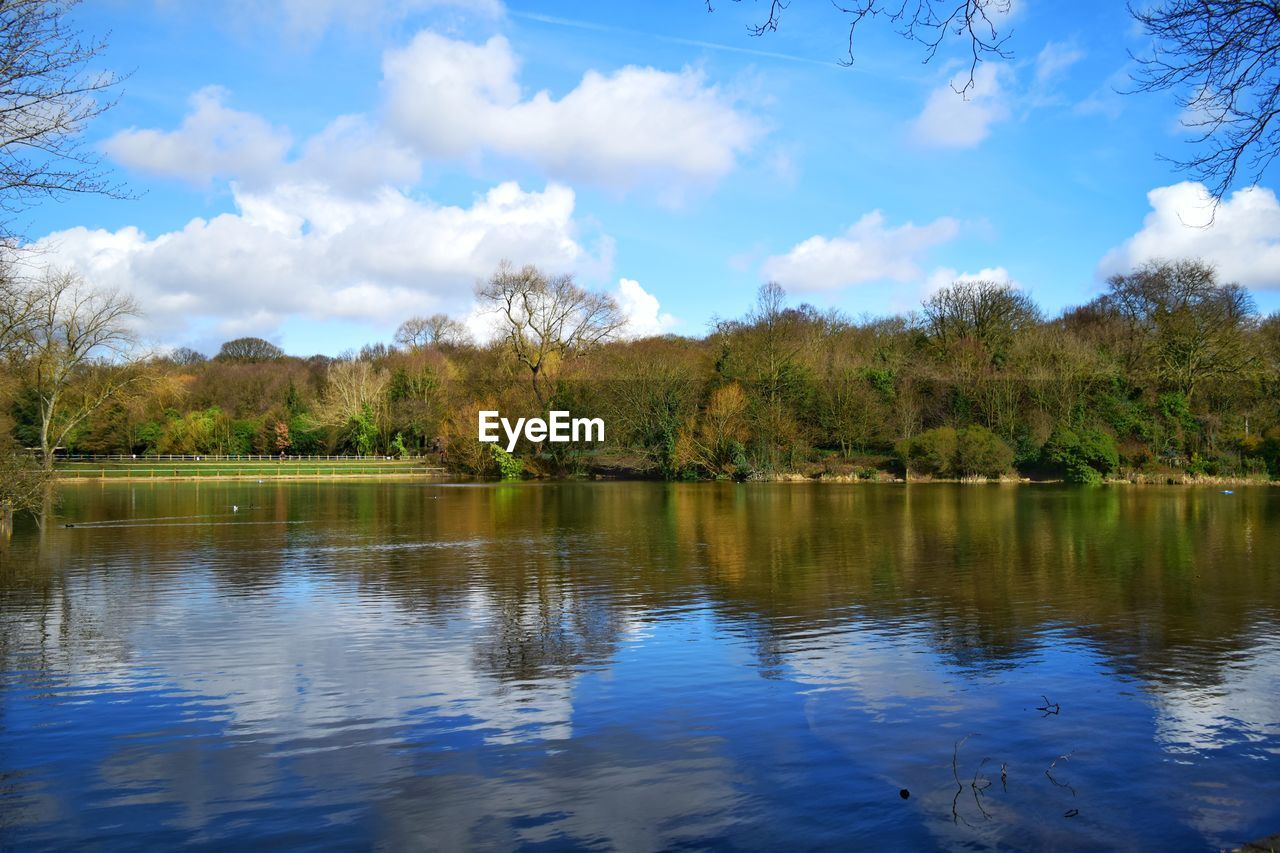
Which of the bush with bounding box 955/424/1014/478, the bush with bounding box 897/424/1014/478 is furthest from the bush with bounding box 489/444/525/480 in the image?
the bush with bounding box 955/424/1014/478

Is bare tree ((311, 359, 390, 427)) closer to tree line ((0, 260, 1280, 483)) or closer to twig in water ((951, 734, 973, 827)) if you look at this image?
tree line ((0, 260, 1280, 483))

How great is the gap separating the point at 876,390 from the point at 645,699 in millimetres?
48703

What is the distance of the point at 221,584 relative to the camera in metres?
15.1

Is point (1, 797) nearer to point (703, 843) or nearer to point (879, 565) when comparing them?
point (703, 843)

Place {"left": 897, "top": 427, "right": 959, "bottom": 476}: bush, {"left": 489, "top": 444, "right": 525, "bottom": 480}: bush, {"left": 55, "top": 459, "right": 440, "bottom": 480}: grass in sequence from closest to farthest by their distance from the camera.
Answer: {"left": 897, "top": 427, "right": 959, "bottom": 476}: bush < {"left": 489, "top": 444, "right": 525, "bottom": 480}: bush < {"left": 55, "top": 459, "right": 440, "bottom": 480}: grass

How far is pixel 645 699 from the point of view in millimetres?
8383

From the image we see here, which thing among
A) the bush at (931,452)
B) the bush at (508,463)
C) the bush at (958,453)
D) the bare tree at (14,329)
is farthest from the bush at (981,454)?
the bare tree at (14,329)

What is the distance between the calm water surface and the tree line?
89.4 ft

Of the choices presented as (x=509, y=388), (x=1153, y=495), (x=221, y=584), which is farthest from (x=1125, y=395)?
(x=221, y=584)

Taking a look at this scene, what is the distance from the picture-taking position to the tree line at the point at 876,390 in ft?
148

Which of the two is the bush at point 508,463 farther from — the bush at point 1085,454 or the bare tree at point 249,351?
the bare tree at point 249,351

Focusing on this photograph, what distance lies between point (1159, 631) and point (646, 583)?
294 inches

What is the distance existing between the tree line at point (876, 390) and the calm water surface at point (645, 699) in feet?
89.4

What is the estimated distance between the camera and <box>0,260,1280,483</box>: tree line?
148 ft
